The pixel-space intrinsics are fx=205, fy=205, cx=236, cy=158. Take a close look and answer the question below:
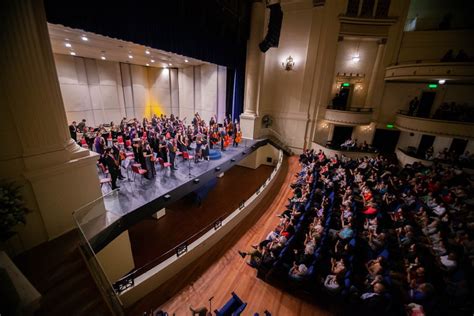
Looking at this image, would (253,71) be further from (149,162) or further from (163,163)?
(149,162)

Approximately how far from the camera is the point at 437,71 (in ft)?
29.6

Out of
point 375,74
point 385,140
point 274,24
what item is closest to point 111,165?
point 274,24

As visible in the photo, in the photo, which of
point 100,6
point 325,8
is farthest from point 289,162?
point 100,6

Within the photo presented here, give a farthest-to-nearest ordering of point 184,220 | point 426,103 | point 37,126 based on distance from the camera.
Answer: point 426,103 → point 184,220 → point 37,126

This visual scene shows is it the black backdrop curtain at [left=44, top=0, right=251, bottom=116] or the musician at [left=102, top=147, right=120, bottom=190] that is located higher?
the black backdrop curtain at [left=44, top=0, right=251, bottom=116]

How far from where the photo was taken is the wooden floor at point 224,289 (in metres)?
3.82

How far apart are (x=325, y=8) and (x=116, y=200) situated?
42.0 ft

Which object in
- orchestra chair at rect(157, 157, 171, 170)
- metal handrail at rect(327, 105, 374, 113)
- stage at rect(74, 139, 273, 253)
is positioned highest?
metal handrail at rect(327, 105, 374, 113)

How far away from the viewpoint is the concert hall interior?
10.9ft

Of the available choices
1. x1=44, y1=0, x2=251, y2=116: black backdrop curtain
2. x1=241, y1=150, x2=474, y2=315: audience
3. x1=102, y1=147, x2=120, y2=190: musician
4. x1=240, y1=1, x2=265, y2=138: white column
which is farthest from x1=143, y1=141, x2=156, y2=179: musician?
x1=240, y1=1, x2=265, y2=138: white column

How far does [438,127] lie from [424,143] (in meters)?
2.82

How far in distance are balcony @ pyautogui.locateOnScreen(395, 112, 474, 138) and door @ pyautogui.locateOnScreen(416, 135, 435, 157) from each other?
2.25 m

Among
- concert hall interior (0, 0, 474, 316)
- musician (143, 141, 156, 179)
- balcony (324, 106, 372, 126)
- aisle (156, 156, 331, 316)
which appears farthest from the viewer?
balcony (324, 106, 372, 126)

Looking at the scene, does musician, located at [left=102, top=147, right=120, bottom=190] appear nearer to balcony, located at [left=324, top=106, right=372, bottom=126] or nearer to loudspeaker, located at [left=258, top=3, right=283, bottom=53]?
loudspeaker, located at [left=258, top=3, right=283, bottom=53]
